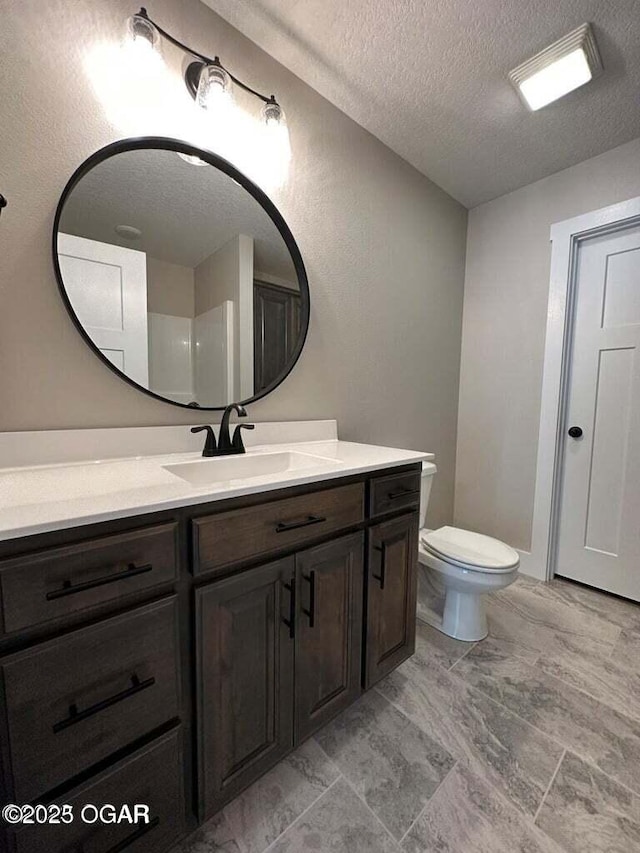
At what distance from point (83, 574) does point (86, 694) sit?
232 mm

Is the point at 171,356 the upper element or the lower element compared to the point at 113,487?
upper

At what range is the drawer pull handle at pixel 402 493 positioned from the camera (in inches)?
47.7

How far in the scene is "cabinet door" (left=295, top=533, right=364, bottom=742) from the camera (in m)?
0.99

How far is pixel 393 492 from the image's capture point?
122cm

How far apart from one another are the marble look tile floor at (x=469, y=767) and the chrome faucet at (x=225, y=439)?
3.30 ft

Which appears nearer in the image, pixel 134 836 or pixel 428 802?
pixel 134 836

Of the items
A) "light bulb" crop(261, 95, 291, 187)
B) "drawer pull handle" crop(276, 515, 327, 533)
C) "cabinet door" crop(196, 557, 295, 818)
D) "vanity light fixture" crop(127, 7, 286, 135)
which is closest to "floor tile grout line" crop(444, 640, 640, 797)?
"cabinet door" crop(196, 557, 295, 818)

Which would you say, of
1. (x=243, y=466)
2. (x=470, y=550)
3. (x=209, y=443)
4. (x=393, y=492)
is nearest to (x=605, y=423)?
(x=470, y=550)

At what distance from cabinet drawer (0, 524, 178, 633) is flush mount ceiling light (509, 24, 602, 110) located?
6.95ft

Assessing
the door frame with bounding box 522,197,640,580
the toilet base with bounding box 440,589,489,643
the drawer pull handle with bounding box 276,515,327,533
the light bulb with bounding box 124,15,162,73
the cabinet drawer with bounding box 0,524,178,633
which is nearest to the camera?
the cabinet drawer with bounding box 0,524,178,633

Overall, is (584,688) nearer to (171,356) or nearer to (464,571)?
(464,571)

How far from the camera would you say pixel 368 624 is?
117 centimetres

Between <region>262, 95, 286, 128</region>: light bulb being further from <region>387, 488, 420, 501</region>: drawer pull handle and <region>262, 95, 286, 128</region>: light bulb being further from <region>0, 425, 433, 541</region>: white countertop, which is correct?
<region>387, 488, 420, 501</region>: drawer pull handle

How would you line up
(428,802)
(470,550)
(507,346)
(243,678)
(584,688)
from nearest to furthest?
(243,678) < (428,802) < (584,688) < (470,550) < (507,346)
